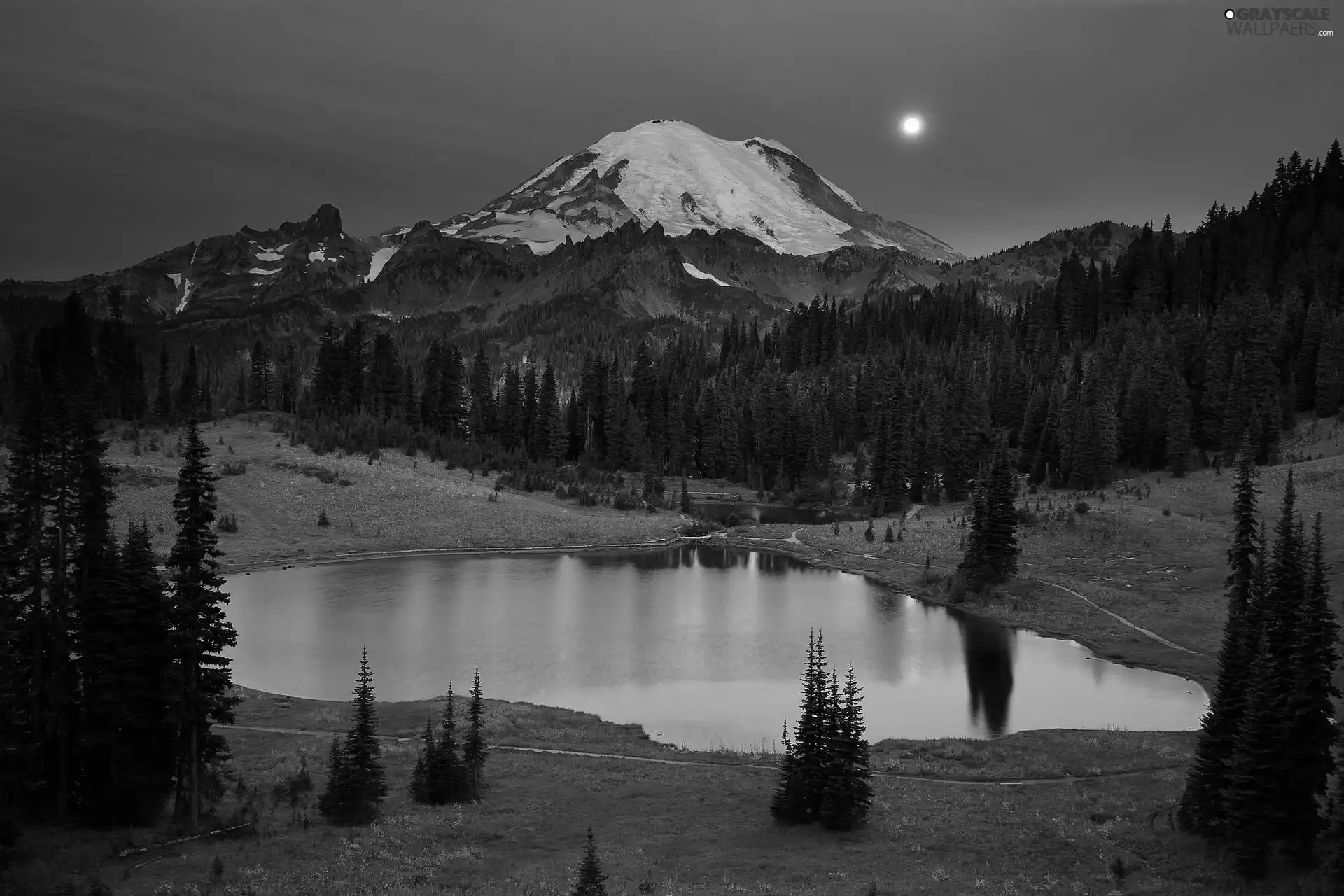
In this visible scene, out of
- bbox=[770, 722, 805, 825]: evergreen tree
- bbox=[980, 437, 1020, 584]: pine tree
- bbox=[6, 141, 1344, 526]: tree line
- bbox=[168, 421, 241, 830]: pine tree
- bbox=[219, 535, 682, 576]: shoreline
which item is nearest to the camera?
bbox=[168, 421, 241, 830]: pine tree

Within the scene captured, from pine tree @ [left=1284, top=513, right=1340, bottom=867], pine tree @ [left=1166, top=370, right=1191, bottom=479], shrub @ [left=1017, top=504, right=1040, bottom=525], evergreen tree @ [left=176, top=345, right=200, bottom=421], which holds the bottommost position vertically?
pine tree @ [left=1284, top=513, right=1340, bottom=867]

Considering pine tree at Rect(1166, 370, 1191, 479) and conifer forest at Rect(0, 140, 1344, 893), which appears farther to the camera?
pine tree at Rect(1166, 370, 1191, 479)

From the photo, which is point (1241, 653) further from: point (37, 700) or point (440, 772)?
point (37, 700)

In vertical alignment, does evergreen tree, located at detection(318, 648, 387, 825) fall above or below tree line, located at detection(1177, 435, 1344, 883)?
below

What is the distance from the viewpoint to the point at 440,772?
97.4 feet

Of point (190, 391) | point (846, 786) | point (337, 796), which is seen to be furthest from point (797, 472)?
point (337, 796)

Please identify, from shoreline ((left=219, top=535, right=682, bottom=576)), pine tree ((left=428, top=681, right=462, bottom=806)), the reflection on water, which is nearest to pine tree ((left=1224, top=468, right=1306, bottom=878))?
the reflection on water

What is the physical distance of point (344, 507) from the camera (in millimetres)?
94562

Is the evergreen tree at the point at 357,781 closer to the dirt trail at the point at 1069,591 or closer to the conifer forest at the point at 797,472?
the conifer forest at the point at 797,472

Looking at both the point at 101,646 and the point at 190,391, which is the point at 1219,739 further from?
the point at 190,391

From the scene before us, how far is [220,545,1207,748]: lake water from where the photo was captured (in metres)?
45.3

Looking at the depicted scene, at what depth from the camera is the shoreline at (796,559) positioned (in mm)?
53375

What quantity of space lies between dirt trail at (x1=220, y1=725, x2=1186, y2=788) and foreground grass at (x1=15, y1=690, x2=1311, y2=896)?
0.46 metres

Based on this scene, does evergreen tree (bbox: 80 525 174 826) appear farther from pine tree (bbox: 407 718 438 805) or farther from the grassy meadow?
pine tree (bbox: 407 718 438 805)
